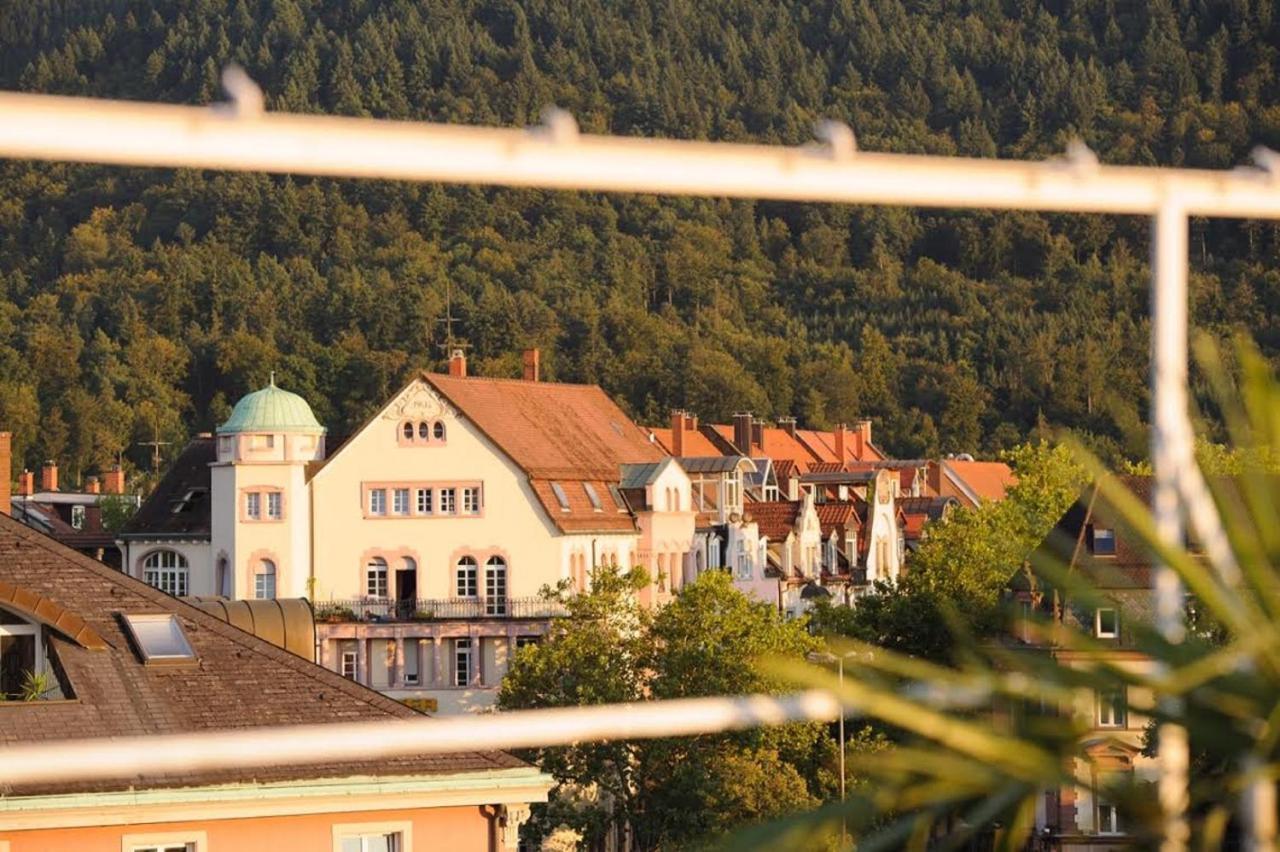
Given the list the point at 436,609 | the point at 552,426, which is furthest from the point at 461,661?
the point at 552,426

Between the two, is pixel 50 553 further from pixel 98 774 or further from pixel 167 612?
pixel 98 774

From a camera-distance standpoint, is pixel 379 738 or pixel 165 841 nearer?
pixel 379 738

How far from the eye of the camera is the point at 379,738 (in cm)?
238

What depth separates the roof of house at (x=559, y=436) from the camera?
213 ft

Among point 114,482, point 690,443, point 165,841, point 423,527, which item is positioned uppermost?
point 690,443

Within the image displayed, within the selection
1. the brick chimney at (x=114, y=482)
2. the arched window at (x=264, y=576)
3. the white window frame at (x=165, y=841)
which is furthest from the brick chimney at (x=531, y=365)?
the white window frame at (x=165, y=841)

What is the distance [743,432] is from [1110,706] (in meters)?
92.5

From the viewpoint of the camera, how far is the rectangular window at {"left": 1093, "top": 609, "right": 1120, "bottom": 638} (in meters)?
2.25

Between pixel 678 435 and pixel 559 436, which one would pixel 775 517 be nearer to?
pixel 678 435

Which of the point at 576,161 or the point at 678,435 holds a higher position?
the point at 678,435

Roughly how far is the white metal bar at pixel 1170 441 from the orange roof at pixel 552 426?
61.5 m

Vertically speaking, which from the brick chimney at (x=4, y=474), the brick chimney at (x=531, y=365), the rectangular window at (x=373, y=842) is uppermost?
the brick chimney at (x=531, y=365)

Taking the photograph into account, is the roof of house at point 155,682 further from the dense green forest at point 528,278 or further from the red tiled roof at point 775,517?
the dense green forest at point 528,278

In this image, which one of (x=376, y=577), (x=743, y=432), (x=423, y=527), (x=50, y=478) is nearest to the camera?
(x=423, y=527)
